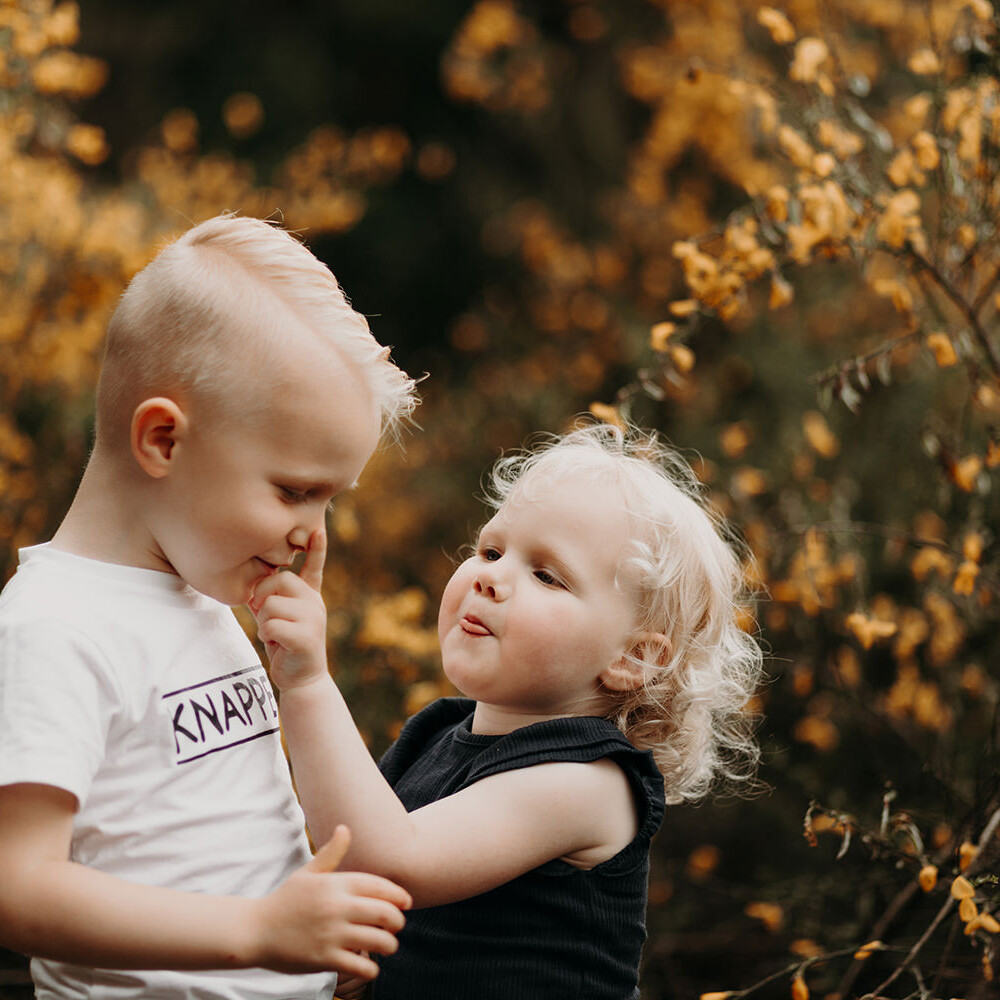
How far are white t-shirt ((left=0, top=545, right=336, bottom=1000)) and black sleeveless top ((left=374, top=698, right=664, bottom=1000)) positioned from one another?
15 cm

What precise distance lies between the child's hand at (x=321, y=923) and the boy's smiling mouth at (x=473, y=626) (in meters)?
0.44

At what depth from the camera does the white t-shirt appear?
1047 millimetres

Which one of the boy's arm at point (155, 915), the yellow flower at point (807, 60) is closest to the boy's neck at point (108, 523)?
the boy's arm at point (155, 915)

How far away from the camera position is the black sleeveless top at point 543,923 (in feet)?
4.36

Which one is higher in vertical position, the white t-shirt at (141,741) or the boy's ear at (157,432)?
the boy's ear at (157,432)

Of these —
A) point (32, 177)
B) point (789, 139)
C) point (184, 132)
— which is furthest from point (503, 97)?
point (789, 139)

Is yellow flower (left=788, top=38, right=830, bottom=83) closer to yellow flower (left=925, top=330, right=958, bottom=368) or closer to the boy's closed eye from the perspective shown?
yellow flower (left=925, top=330, right=958, bottom=368)

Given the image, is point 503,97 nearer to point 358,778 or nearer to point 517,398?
point 517,398

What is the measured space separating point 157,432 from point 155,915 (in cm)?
46

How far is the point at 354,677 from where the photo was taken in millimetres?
2543

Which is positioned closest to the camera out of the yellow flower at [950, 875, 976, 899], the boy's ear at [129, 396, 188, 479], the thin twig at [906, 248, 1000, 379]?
the boy's ear at [129, 396, 188, 479]

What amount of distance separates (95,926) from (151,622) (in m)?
0.31

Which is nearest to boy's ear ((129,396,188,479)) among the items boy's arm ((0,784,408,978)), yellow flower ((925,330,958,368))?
boy's arm ((0,784,408,978))

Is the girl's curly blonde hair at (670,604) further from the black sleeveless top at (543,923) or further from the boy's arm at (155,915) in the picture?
the boy's arm at (155,915)
